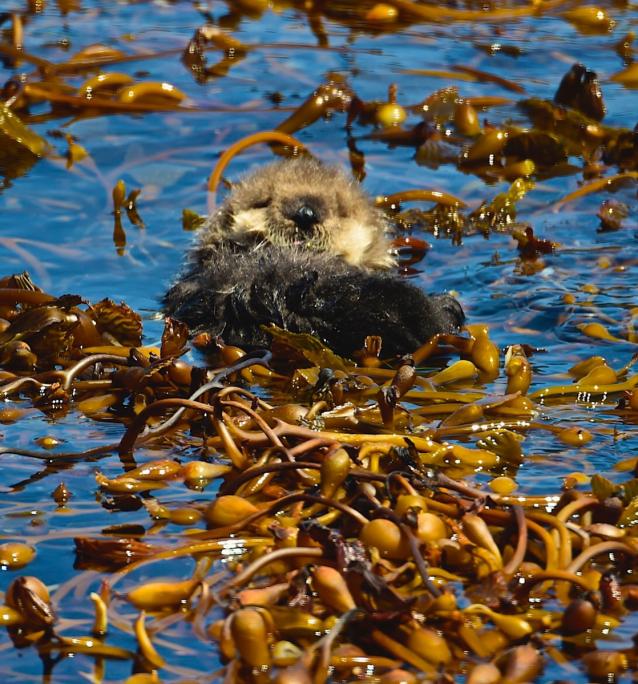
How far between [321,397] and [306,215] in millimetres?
1375

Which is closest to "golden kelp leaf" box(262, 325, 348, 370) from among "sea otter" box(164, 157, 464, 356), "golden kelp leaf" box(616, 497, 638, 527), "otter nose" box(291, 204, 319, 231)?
"sea otter" box(164, 157, 464, 356)

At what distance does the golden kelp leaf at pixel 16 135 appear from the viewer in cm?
625

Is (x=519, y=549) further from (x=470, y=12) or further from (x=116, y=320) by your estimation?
(x=470, y=12)

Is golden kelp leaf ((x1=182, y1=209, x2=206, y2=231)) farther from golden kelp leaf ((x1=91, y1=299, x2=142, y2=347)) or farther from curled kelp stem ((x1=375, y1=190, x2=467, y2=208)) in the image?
golden kelp leaf ((x1=91, y1=299, x2=142, y2=347))

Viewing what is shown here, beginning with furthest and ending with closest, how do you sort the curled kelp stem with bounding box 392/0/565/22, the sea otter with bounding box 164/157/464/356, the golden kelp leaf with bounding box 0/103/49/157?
the curled kelp stem with bounding box 392/0/565/22 < the golden kelp leaf with bounding box 0/103/49/157 < the sea otter with bounding box 164/157/464/356

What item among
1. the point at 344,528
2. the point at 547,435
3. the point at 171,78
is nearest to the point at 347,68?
the point at 171,78

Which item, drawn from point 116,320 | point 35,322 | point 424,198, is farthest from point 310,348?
point 424,198

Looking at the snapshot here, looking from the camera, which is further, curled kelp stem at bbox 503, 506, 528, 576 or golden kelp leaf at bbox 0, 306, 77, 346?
golden kelp leaf at bbox 0, 306, 77, 346

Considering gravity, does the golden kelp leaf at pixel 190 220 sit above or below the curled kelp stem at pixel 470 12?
below

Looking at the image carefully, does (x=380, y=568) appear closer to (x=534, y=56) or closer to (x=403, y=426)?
(x=403, y=426)

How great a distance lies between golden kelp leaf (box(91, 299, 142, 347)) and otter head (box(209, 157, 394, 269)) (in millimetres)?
820

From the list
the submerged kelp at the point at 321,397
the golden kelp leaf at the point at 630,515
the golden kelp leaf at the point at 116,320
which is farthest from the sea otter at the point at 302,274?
the golden kelp leaf at the point at 630,515

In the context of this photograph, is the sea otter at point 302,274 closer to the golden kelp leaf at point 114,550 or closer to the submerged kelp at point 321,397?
the submerged kelp at point 321,397

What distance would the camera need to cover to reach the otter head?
16.3 ft
